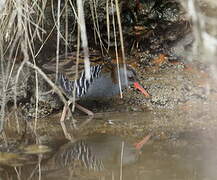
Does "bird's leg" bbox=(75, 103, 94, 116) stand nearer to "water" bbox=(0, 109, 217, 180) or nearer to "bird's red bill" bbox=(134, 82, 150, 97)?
"water" bbox=(0, 109, 217, 180)

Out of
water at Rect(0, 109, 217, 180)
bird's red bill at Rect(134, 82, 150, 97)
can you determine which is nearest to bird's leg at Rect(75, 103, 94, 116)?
water at Rect(0, 109, 217, 180)

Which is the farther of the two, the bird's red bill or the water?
the bird's red bill

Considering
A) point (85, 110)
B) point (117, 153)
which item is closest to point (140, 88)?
point (85, 110)

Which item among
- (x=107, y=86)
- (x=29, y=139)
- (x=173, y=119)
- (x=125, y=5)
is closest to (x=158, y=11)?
(x=125, y=5)

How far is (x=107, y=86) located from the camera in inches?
214

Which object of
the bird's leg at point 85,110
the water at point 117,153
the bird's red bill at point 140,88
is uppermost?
the bird's red bill at point 140,88

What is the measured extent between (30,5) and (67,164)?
141 cm

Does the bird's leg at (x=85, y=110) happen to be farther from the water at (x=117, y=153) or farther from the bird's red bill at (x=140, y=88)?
the bird's red bill at (x=140, y=88)

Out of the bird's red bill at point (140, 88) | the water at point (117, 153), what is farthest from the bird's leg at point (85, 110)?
the bird's red bill at point (140, 88)

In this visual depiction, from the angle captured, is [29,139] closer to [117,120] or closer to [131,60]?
[117,120]

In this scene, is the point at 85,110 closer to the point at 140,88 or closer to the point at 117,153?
the point at 140,88

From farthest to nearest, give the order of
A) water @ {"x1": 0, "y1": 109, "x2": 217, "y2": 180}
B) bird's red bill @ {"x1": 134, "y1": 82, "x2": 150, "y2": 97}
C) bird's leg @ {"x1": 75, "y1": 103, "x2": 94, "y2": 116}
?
bird's red bill @ {"x1": 134, "y1": 82, "x2": 150, "y2": 97}, bird's leg @ {"x1": 75, "y1": 103, "x2": 94, "y2": 116}, water @ {"x1": 0, "y1": 109, "x2": 217, "y2": 180}

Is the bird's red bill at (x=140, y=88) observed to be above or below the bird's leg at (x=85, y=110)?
above

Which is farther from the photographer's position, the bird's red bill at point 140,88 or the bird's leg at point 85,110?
the bird's red bill at point 140,88
